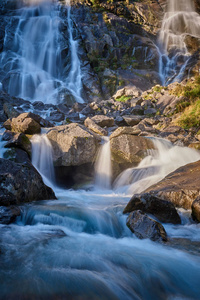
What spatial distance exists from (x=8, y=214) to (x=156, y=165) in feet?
19.4

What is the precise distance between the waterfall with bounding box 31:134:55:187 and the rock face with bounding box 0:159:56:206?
8.44 feet

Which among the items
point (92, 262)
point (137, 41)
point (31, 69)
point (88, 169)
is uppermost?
point (137, 41)

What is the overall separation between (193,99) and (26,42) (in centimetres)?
2410

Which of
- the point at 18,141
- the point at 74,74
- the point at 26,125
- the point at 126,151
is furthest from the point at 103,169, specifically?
the point at 74,74

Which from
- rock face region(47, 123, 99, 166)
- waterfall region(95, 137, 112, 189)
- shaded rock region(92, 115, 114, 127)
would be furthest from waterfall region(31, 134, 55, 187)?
shaded rock region(92, 115, 114, 127)

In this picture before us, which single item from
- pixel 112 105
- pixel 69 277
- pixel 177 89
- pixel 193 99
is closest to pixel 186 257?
pixel 69 277

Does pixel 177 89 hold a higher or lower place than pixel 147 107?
higher

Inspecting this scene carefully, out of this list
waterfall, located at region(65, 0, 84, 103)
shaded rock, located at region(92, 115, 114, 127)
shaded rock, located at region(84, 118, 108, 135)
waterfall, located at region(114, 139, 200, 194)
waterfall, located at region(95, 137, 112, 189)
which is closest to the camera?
waterfall, located at region(114, 139, 200, 194)

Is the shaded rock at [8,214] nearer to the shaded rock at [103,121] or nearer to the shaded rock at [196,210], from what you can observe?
the shaded rock at [196,210]

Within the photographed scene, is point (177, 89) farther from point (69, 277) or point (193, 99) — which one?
point (69, 277)

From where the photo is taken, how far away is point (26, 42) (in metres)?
28.9

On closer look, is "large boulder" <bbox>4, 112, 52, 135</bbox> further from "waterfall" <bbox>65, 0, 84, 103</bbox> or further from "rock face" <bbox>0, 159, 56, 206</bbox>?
"waterfall" <bbox>65, 0, 84, 103</bbox>

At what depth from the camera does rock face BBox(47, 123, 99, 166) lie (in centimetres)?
873

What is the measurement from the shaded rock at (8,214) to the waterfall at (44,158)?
4.14 metres
